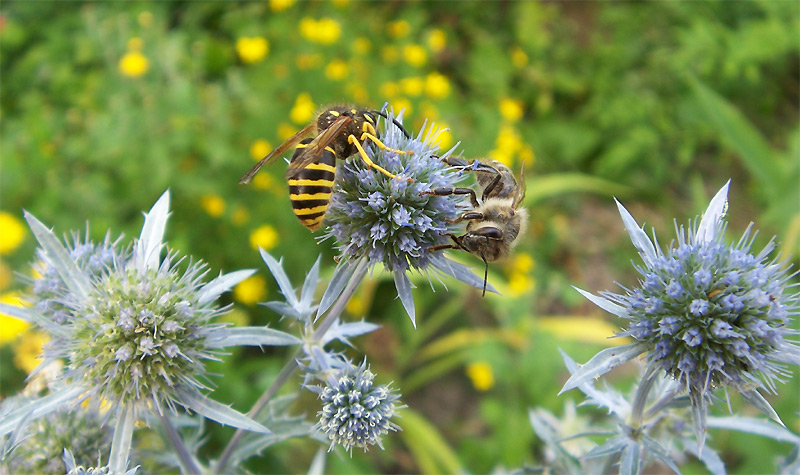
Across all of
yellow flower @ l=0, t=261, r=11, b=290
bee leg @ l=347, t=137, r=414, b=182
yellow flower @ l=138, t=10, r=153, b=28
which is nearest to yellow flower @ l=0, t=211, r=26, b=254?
yellow flower @ l=0, t=261, r=11, b=290

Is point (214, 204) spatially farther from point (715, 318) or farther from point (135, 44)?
point (715, 318)

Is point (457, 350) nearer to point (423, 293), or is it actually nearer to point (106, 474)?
point (423, 293)

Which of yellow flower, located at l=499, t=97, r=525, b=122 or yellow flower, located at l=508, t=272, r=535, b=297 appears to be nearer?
yellow flower, located at l=508, t=272, r=535, b=297

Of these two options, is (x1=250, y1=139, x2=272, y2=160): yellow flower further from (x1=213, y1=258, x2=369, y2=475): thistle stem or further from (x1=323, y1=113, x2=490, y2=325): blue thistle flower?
(x1=213, y1=258, x2=369, y2=475): thistle stem

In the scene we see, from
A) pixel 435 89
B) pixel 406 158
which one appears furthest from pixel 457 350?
pixel 406 158

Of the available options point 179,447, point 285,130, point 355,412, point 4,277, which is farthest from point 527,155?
point 4,277

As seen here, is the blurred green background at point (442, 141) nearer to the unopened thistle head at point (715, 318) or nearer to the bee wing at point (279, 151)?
the bee wing at point (279, 151)

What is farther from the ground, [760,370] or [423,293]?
[423,293]
